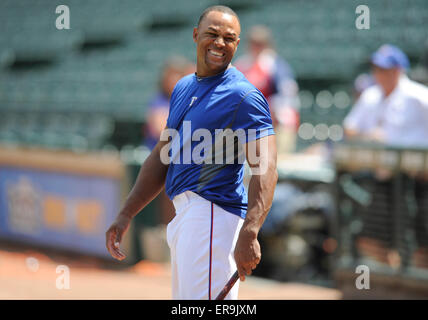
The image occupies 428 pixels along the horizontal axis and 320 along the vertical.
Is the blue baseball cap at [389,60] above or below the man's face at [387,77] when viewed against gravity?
above

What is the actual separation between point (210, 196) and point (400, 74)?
2869 millimetres

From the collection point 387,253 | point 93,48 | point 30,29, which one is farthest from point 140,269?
point 30,29

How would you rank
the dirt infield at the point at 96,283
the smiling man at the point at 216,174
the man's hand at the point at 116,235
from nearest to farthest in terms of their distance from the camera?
the smiling man at the point at 216,174
the man's hand at the point at 116,235
the dirt infield at the point at 96,283

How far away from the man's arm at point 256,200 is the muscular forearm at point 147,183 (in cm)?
55

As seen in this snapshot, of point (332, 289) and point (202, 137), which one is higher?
point (202, 137)

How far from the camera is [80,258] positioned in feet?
23.2

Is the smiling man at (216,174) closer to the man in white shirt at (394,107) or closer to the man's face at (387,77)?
the man in white shirt at (394,107)

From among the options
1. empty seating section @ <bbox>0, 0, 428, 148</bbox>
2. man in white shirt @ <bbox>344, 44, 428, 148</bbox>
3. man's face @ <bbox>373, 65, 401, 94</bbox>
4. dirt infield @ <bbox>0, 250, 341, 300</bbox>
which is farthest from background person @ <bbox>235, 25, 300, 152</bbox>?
dirt infield @ <bbox>0, 250, 341, 300</bbox>

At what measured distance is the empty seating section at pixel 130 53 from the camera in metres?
8.55

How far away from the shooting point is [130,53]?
40.0 ft

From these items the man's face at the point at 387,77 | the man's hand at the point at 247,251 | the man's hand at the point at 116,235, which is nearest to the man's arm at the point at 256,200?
the man's hand at the point at 247,251

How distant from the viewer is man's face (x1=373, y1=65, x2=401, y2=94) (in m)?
4.84

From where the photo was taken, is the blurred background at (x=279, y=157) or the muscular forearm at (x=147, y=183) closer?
the muscular forearm at (x=147, y=183)
